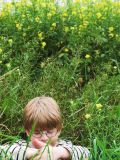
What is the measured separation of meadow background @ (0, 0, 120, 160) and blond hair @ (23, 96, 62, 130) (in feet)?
0.98

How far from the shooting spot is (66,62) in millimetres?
5074

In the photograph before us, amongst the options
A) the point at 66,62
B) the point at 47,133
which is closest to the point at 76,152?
the point at 47,133

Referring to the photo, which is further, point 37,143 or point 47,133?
point 47,133

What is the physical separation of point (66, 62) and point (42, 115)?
1.48 m

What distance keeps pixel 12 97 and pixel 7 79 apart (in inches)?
12.6

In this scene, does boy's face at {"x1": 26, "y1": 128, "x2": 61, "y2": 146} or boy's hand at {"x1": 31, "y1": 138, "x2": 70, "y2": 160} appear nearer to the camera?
boy's hand at {"x1": 31, "y1": 138, "x2": 70, "y2": 160}

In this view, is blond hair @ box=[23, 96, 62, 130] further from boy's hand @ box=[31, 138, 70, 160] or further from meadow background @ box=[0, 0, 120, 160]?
meadow background @ box=[0, 0, 120, 160]

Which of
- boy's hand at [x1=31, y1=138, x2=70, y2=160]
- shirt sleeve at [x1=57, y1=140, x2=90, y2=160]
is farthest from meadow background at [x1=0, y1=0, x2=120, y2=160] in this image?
boy's hand at [x1=31, y1=138, x2=70, y2=160]

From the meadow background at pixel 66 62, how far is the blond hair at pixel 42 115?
298 mm

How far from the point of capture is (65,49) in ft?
17.1

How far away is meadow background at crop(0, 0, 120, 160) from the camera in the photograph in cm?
431

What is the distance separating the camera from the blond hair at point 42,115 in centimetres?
363

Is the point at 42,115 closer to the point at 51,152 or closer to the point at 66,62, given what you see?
the point at 51,152

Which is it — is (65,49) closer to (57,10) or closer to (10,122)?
(57,10)
